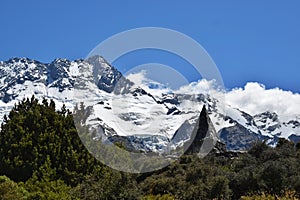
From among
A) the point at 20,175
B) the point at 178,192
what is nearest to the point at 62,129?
the point at 20,175

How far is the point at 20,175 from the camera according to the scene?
25.3 metres

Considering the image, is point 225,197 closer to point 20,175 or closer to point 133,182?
point 133,182

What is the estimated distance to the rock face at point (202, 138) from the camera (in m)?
36.4

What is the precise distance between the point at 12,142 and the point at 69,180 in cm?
323

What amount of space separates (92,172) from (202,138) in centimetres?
1408

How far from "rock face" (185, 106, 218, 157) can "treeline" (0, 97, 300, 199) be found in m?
4.35

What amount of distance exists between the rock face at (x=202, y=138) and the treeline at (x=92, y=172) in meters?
4.35

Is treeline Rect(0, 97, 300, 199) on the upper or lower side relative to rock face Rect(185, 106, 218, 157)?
lower

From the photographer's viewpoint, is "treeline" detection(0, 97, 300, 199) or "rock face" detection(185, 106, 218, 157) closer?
"treeline" detection(0, 97, 300, 199)

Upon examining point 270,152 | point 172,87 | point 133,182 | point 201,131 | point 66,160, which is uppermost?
point 201,131

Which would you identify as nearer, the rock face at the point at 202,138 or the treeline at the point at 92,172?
the treeline at the point at 92,172

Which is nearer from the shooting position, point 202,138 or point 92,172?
point 92,172

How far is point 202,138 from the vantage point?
128ft

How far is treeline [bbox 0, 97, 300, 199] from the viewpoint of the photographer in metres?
18.9
